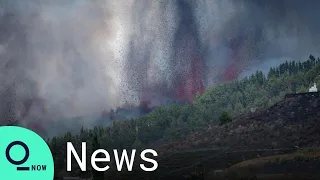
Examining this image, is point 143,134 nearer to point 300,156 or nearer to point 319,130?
point 319,130

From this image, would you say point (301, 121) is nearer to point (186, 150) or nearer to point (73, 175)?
point (186, 150)

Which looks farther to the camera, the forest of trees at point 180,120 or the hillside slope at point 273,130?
the forest of trees at point 180,120

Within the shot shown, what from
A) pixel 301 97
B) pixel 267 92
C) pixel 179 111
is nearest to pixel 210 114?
pixel 179 111

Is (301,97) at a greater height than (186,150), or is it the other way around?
(301,97)

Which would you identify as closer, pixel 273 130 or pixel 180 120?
pixel 273 130

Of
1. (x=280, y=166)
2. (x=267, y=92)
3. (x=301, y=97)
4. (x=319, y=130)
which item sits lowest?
(x=280, y=166)

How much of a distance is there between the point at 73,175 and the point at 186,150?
134 ft

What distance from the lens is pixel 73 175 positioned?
257ft

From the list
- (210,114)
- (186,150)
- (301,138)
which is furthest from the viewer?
(210,114)

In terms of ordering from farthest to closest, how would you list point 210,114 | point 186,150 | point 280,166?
point 210,114 < point 186,150 < point 280,166

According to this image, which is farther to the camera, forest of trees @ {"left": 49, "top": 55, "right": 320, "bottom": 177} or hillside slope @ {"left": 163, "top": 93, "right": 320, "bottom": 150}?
forest of trees @ {"left": 49, "top": 55, "right": 320, "bottom": 177}

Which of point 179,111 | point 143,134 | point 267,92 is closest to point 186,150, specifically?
point 143,134

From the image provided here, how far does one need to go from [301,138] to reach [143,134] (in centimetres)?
6731

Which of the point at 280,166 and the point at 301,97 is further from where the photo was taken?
the point at 301,97
